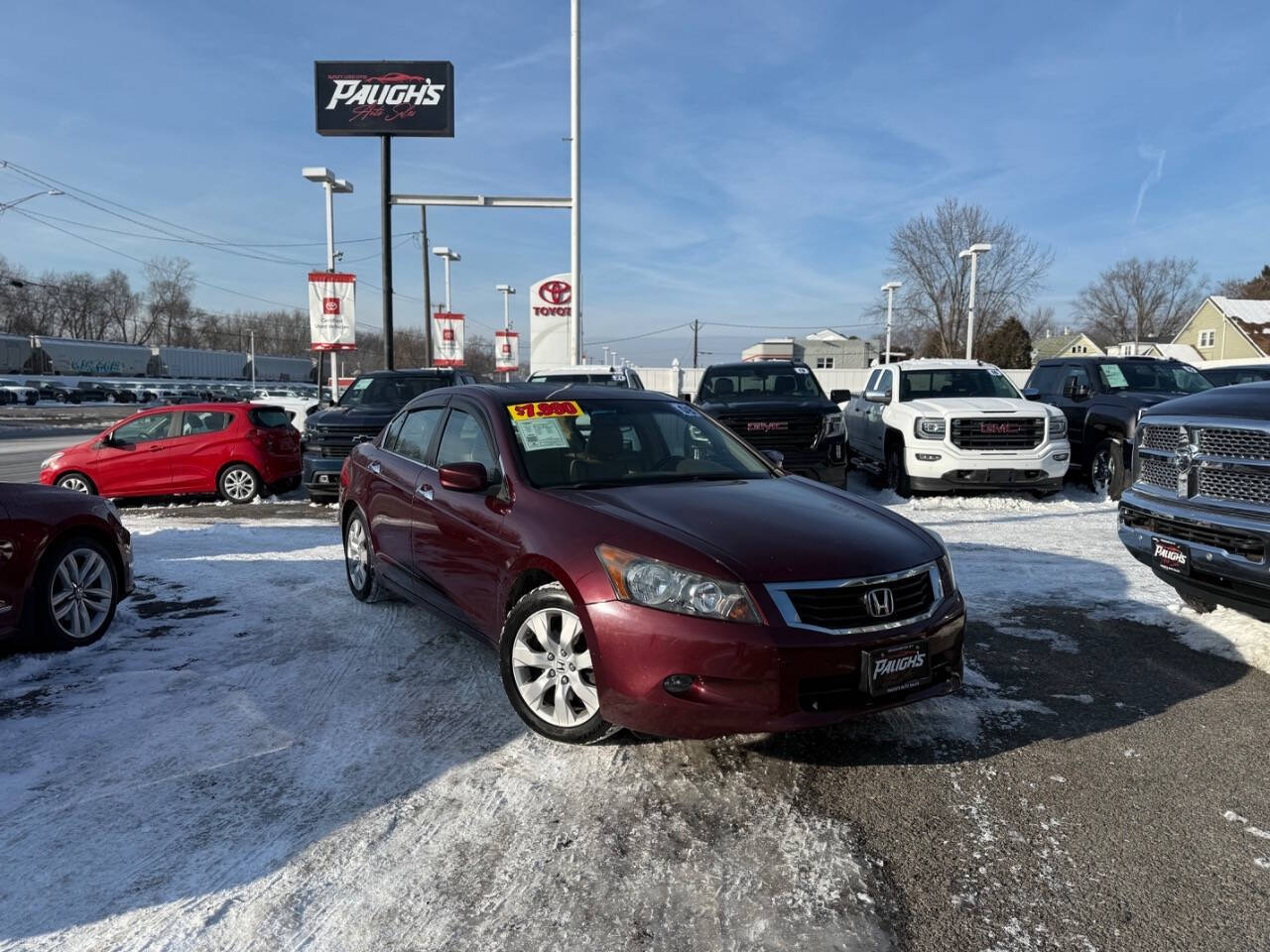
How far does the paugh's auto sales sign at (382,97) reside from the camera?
21.2 metres

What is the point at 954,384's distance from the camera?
1270 centimetres

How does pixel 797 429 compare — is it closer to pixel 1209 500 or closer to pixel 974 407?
pixel 974 407

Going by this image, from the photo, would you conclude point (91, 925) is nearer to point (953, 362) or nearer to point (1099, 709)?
point (1099, 709)

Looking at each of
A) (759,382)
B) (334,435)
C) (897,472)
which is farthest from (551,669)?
(759,382)

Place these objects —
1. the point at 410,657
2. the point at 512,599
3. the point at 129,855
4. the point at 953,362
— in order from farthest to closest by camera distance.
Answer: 1. the point at 953,362
2. the point at 410,657
3. the point at 512,599
4. the point at 129,855

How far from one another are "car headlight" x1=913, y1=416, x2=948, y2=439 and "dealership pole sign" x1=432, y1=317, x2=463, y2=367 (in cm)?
2338

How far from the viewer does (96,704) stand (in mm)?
4266

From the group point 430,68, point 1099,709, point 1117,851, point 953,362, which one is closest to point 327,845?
point 1117,851

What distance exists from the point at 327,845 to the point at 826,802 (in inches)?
71.0

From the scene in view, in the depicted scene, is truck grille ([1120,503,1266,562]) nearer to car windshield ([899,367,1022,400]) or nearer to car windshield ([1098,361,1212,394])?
car windshield ([899,367,1022,400])

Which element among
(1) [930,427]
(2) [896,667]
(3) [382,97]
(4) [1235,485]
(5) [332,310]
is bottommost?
(2) [896,667]

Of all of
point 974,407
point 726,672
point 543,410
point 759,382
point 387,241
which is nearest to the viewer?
point 726,672

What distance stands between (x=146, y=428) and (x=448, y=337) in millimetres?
21032

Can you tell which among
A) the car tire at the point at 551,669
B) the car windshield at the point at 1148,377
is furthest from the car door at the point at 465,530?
the car windshield at the point at 1148,377
